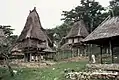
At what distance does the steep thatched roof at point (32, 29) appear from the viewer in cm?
3759

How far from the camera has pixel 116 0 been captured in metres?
53.7

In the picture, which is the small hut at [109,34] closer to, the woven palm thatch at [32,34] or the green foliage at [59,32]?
the woven palm thatch at [32,34]

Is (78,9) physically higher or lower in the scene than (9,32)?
higher

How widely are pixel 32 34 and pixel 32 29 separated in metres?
0.78

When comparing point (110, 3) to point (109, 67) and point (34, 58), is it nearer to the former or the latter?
point (34, 58)

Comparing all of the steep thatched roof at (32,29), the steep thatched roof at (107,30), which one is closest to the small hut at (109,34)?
the steep thatched roof at (107,30)

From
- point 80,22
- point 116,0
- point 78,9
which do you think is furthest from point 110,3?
point 80,22

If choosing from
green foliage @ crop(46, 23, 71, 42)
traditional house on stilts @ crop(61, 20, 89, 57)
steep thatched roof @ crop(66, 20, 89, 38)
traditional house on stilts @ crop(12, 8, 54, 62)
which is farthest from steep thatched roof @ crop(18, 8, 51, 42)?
green foliage @ crop(46, 23, 71, 42)

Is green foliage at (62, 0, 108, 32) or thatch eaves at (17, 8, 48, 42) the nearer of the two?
thatch eaves at (17, 8, 48, 42)

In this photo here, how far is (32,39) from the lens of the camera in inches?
1483

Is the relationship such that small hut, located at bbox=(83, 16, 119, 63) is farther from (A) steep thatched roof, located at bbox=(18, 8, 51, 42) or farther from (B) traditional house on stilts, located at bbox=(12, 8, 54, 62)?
(A) steep thatched roof, located at bbox=(18, 8, 51, 42)

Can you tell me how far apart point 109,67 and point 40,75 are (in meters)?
5.96

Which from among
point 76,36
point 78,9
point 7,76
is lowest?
point 7,76

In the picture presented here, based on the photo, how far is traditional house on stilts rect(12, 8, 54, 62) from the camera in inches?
1451
